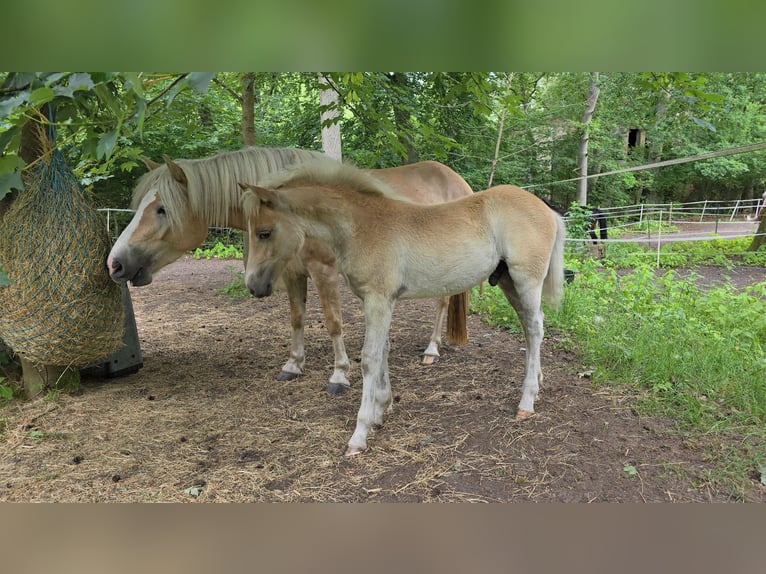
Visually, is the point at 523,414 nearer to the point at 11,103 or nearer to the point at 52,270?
the point at 11,103

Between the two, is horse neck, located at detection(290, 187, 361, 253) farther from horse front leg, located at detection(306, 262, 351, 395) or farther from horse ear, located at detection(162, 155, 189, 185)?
horse ear, located at detection(162, 155, 189, 185)

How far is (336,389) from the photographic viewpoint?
353cm

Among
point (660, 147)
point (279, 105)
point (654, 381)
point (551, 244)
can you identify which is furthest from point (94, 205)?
point (660, 147)

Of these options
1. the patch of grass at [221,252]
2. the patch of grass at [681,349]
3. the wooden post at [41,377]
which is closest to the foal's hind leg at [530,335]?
the patch of grass at [681,349]

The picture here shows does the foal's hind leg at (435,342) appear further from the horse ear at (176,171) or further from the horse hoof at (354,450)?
the horse ear at (176,171)

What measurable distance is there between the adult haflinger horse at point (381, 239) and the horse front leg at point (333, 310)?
79cm

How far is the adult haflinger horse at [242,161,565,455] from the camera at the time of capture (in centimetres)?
253

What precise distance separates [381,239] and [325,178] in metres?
0.49

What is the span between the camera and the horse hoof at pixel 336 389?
351 cm

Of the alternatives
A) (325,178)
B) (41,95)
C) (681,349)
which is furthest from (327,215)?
(681,349)
